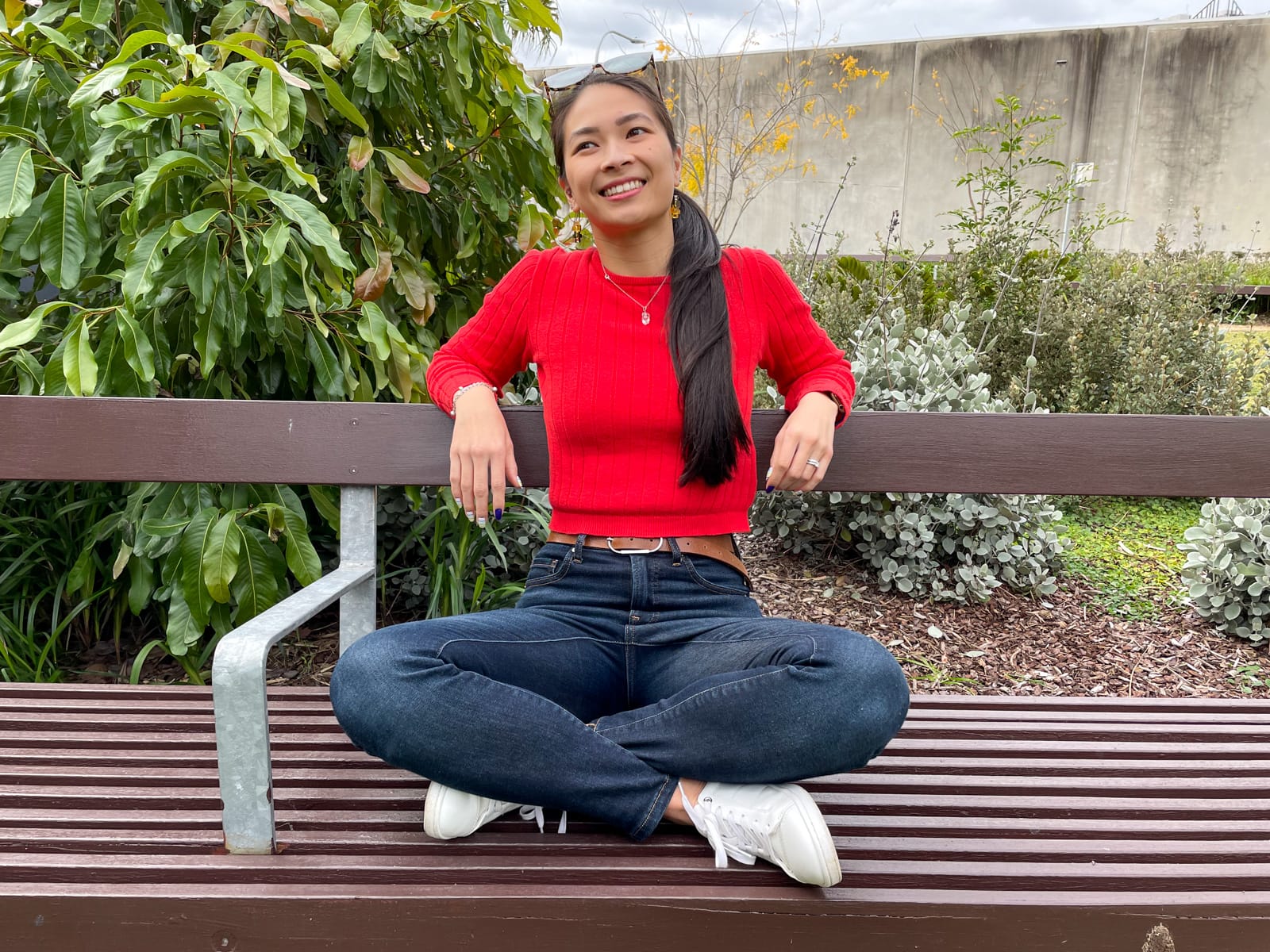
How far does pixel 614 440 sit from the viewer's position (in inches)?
66.7

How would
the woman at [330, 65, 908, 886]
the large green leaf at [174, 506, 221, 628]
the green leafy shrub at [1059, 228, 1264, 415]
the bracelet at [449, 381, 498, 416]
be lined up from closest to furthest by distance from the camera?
the woman at [330, 65, 908, 886]
the bracelet at [449, 381, 498, 416]
the large green leaf at [174, 506, 221, 628]
the green leafy shrub at [1059, 228, 1264, 415]

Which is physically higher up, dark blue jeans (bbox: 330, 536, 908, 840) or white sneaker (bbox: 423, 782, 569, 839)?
dark blue jeans (bbox: 330, 536, 908, 840)

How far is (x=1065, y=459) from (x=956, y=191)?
9.31m

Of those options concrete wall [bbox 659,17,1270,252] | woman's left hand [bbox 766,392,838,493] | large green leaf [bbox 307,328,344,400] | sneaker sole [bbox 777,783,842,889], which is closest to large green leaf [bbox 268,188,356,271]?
large green leaf [bbox 307,328,344,400]

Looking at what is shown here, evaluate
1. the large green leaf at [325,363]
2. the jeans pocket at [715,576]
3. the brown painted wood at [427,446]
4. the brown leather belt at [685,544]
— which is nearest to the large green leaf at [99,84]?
the brown painted wood at [427,446]

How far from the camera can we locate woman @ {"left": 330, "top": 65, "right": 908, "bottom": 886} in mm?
1330

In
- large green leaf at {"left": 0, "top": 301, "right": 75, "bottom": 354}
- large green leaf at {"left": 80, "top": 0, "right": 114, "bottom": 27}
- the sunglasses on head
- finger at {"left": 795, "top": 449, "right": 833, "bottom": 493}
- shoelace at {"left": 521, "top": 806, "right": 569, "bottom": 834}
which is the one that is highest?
large green leaf at {"left": 80, "top": 0, "right": 114, "bottom": 27}

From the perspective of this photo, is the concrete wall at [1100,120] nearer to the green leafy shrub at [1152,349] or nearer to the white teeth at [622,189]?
the green leafy shrub at [1152,349]

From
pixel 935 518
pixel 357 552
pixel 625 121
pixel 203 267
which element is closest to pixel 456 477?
pixel 357 552

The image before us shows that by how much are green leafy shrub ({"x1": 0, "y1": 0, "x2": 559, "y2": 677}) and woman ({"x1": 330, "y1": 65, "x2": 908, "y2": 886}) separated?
0.55 metres

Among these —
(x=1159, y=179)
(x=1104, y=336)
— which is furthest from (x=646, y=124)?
(x=1159, y=179)

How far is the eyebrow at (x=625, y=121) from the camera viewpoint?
1.67 metres

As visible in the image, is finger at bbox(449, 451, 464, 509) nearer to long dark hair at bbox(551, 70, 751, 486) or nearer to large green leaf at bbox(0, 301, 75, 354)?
long dark hair at bbox(551, 70, 751, 486)

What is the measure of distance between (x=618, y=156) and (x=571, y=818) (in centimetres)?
107
